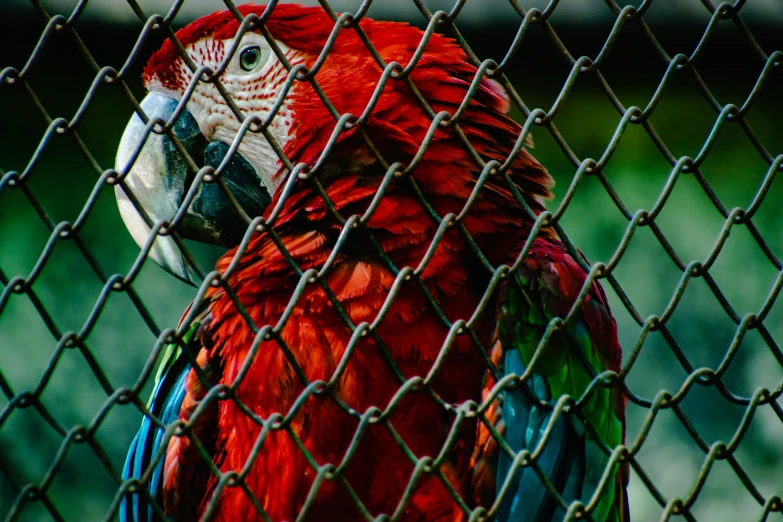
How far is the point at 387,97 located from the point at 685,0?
189 cm

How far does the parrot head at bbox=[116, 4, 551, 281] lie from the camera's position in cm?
131

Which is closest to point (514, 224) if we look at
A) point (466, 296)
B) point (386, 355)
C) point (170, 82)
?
point (466, 296)

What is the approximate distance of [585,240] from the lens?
288cm

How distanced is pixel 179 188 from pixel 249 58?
0.31 m

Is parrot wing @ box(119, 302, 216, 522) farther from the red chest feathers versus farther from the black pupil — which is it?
the black pupil

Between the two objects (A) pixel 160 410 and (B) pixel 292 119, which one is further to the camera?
(A) pixel 160 410

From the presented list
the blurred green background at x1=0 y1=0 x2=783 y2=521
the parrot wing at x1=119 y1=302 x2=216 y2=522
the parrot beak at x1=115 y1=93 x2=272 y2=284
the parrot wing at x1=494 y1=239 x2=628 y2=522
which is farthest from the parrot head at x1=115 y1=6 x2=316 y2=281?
the blurred green background at x1=0 y1=0 x2=783 y2=521

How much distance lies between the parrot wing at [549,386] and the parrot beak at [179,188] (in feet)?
1.89

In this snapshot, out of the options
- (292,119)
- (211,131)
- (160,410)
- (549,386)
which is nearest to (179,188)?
(211,131)

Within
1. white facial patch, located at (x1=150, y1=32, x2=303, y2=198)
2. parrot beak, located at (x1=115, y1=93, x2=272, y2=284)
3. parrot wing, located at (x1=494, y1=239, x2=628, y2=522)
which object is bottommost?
parrot wing, located at (x1=494, y1=239, x2=628, y2=522)

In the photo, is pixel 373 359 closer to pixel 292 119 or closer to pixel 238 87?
pixel 292 119

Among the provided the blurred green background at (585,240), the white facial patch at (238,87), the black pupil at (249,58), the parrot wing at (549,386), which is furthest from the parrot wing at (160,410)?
the blurred green background at (585,240)

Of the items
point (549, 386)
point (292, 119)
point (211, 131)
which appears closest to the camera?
point (549, 386)

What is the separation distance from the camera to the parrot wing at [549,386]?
122 centimetres
